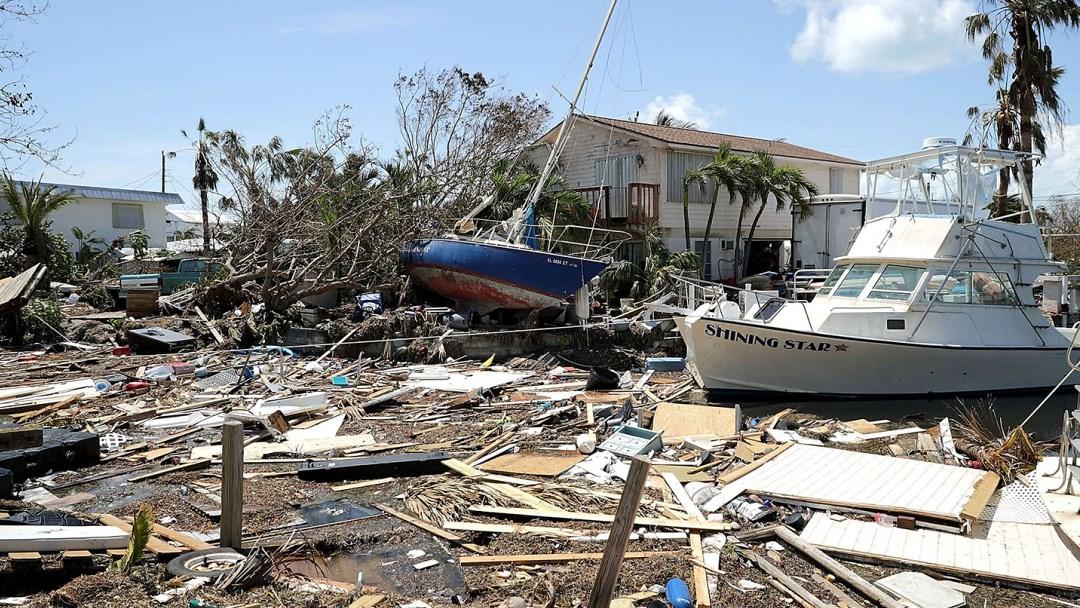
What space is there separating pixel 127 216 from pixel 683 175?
26.4 meters

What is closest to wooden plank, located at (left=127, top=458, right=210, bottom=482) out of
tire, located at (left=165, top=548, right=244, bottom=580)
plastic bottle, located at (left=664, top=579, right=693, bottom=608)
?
tire, located at (left=165, top=548, right=244, bottom=580)

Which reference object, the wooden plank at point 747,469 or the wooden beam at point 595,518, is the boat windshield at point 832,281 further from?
the wooden beam at point 595,518

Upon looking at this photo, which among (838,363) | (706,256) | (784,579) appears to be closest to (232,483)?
(784,579)

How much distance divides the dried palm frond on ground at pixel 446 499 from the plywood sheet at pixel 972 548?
279cm

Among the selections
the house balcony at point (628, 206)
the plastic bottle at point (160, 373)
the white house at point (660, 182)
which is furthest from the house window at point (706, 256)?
the plastic bottle at point (160, 373)

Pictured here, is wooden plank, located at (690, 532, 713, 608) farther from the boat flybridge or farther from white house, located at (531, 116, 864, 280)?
white house, located at (531, 116, 864, 280)

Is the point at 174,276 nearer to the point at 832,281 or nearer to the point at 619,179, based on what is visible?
the point at 619,179

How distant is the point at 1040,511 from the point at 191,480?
7926mm

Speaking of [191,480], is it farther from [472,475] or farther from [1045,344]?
[1045,344]

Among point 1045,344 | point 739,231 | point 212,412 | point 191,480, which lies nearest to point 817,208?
point 739,231

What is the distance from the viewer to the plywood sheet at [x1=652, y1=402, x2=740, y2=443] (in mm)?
9773

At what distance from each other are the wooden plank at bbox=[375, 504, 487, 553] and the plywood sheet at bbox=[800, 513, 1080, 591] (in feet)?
8.77

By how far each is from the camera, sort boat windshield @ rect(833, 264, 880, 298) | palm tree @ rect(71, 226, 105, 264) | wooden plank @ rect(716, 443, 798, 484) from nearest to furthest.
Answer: wooden plank @ rect(716, 443, 798, 484) < boat windshield @ rect(833, 264, 880, 298) < palm tree @ rect(71, 226, 105, 264)

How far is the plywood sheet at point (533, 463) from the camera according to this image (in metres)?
7.97
